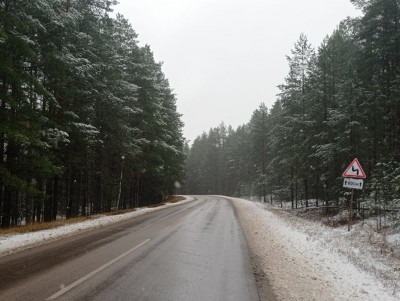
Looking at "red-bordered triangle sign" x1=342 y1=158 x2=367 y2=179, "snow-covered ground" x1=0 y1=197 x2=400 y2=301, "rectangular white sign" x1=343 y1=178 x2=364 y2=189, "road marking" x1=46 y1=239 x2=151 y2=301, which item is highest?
"red-bordered triangle sign" x1=342 y1=158 x2=367 y2=179

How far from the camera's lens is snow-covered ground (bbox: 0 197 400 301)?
22.4ft

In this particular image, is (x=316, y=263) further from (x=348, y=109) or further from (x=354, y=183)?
(x=348, y=109)

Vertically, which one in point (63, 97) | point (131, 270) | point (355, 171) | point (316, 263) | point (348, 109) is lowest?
point (316, 263)

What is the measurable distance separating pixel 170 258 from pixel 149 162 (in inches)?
1005

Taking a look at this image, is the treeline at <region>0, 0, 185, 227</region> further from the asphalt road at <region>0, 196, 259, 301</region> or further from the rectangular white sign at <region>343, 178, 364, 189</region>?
the rectangular white sign at <region>343, 178, 364, 189</region>

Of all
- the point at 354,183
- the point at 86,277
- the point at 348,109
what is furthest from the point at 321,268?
the point at 348,109

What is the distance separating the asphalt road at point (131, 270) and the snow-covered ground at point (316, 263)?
0.58 meters

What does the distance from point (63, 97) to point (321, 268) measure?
52.4 ft

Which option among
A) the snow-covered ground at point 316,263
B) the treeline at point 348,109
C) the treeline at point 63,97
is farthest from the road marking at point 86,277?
the treeline at point 348,109

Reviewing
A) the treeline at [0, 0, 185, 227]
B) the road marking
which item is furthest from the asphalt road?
the treeline at [0, 0, 185, 227]

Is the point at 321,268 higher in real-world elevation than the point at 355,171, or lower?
lower

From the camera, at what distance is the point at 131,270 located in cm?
779

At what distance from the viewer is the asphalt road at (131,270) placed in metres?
6.22

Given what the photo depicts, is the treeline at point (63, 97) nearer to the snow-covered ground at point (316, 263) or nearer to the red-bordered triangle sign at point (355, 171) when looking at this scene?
the snow-covered ground at point (316, 263)
